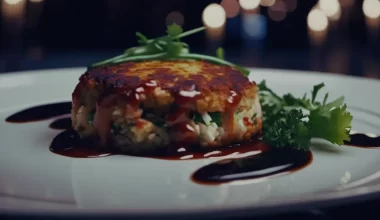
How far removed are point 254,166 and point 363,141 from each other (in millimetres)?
696

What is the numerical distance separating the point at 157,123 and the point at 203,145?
23 cm

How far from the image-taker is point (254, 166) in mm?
2119

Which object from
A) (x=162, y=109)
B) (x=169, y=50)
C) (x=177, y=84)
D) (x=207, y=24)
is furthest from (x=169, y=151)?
(x=207, y=24)

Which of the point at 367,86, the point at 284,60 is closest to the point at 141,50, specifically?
the point at 367,86

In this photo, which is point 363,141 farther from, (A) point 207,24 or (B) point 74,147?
(A) point 207,24

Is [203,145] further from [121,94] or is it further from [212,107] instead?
[121,94]

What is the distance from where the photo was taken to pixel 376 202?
Answer: 5.72 ft

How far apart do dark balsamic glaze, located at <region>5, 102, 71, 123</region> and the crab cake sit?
580mm

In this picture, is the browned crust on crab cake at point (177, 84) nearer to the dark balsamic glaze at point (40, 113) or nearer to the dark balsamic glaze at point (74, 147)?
the dark balsamic glaze at point (74, 147)

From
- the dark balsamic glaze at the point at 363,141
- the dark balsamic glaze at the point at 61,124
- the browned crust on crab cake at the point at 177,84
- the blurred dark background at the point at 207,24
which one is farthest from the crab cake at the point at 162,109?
the blurred dark background at the point at 207,24

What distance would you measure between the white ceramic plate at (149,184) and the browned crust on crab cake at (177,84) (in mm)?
272

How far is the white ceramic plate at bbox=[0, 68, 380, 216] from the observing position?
4.74ft

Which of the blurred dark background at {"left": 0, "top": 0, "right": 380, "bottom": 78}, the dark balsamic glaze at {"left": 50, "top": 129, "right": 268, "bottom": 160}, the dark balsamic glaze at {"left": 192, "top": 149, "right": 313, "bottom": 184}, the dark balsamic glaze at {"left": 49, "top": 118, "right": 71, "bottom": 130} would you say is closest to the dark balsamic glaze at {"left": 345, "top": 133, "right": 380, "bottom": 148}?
the dark balsamic glaze at {"left": 192, "top": 149, "right": 313, "bottom": 184}

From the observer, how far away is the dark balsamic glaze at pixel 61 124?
283cm
